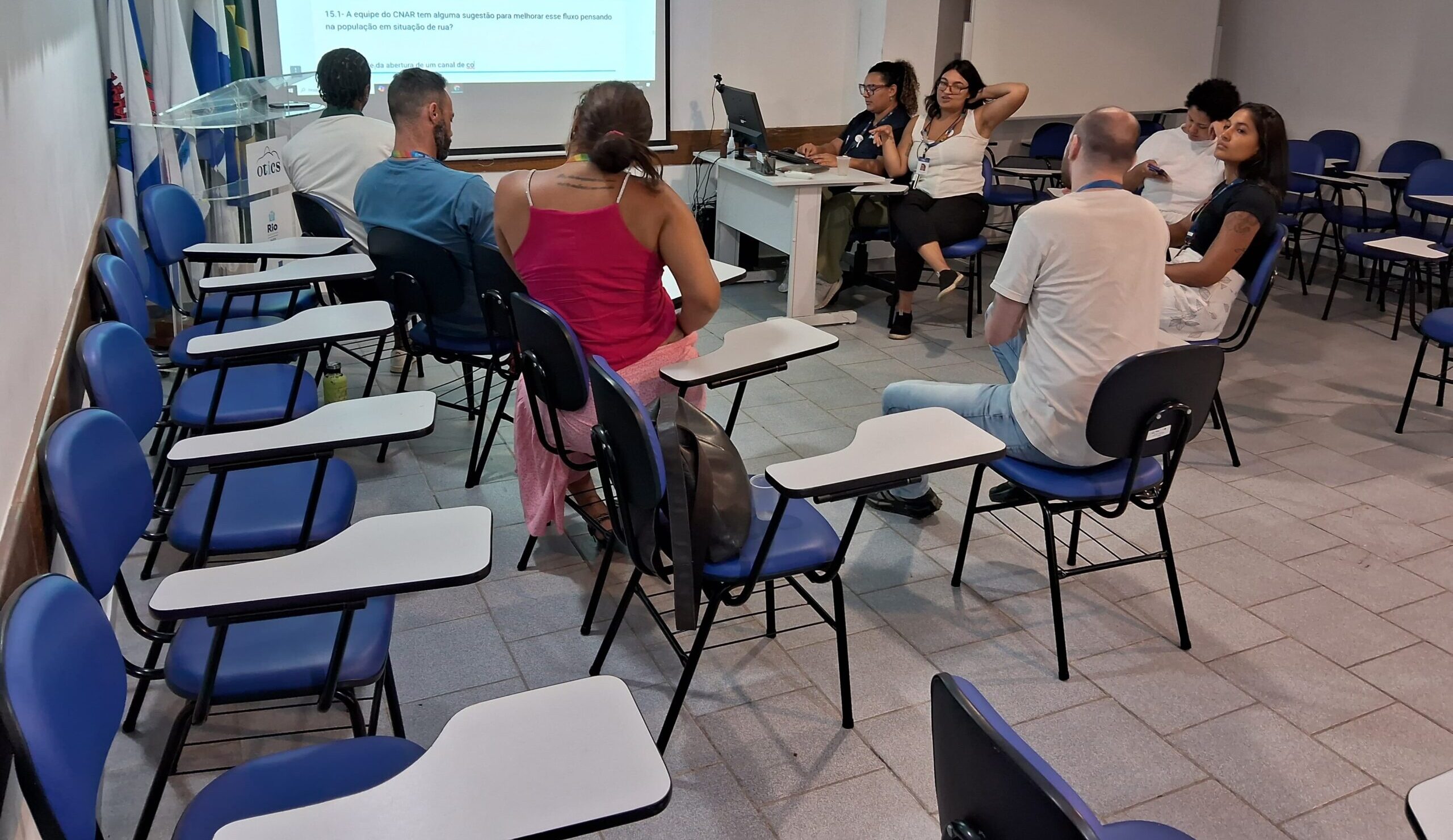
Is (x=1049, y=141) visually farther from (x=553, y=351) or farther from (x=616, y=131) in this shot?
(x=553, y=351)

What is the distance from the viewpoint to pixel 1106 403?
241 cm

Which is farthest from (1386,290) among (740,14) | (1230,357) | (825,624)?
(825,624)

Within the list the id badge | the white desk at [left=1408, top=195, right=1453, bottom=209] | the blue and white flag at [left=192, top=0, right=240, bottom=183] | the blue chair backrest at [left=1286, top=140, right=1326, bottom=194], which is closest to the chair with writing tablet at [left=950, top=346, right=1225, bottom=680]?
the id badge

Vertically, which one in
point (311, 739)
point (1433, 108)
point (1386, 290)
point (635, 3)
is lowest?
point (311, 739)

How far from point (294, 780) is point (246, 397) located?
169cm

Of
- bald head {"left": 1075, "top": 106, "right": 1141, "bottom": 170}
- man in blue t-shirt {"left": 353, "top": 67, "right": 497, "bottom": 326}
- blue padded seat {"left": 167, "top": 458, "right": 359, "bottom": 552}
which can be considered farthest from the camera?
man in blue t-shirt {"left": 353, "top": 67, "right": 497, "bottom": 326}

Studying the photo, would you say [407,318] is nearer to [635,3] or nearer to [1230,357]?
[635,3]

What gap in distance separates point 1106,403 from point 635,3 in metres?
4.58

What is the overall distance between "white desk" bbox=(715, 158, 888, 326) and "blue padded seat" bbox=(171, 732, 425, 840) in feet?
13.3

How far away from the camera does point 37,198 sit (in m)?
2.39

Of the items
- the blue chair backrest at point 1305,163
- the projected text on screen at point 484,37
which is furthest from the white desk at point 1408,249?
the projected text on screen at point 484,37

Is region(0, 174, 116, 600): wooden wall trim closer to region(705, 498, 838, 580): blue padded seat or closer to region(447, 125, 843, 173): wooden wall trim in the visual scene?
region(705, 498, 838, 580): blue padded seat

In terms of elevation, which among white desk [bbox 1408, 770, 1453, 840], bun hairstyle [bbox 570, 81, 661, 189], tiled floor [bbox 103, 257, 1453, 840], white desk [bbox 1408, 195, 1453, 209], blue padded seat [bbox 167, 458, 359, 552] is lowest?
tiled floor [bbox 103, 257, 1453, 840]

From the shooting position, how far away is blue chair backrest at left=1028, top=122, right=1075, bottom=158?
7.13m
